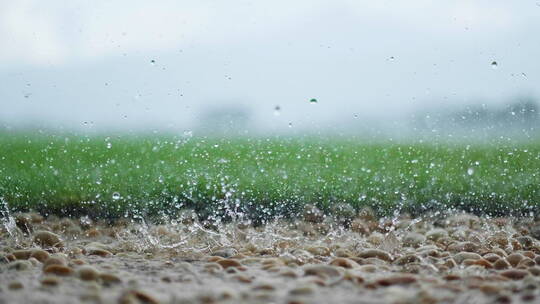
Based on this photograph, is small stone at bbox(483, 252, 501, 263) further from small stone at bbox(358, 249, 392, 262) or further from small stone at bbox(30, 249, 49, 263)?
small stone at bbox(30, 249, 49, 263)

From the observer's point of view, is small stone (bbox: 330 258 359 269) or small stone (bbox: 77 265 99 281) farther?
small stone (bbox: 330 258 359 269)

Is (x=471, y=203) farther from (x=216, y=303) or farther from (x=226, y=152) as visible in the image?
(x=216, y=303)

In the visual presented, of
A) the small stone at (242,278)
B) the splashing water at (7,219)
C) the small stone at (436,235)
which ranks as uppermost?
the splashing water at (7,219)

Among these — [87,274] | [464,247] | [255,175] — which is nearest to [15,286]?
[87,274]

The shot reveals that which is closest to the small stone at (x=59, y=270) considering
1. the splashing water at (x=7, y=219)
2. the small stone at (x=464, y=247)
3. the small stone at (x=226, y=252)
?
Answer: the small stone at (x=226, y=252)

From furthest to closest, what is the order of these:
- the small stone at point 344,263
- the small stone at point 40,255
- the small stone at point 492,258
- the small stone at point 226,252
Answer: the small stone at point 226,252, the small stone at point 492,258, the small stone at point 40,255, the small stone at point 344,263

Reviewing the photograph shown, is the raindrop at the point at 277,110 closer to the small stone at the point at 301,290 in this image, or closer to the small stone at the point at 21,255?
the small stone at the point at 21,255

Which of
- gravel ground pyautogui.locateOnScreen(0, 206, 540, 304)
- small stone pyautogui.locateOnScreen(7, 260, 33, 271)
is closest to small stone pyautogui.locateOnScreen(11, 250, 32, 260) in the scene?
gravel ground pyautogui.locateOnScreen(0, 206, 540, 304)
